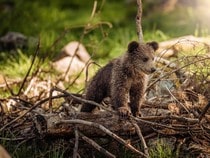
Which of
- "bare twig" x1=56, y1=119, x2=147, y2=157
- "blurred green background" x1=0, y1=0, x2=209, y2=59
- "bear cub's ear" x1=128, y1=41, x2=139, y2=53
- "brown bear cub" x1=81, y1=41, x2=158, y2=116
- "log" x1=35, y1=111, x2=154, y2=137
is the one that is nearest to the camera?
"bare twig" x1=56, y1=119, x2=147, y2=157

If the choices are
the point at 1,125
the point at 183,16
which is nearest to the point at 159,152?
the point at 1,125

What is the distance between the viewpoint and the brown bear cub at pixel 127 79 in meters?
5.38

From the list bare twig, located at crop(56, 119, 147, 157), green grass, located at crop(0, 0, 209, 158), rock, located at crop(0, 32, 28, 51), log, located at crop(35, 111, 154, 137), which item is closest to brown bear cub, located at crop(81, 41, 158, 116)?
log, located at crop(35, 111, 154, 137)

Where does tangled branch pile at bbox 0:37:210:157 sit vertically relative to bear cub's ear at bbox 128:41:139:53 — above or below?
below

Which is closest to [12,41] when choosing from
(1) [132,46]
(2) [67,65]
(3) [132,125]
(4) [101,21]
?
(4) [101,21]

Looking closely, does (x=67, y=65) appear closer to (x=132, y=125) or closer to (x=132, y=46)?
(x=132, y=46)

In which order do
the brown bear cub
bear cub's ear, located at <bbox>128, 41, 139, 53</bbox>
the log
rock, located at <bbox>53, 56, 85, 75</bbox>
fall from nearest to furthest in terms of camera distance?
the log < the brown bear cub < bear cub's ear, located at <bbox>128, 41, 139, 53</bbox> < rock, located at <bbox>53, 56, 85, 75</bbox>

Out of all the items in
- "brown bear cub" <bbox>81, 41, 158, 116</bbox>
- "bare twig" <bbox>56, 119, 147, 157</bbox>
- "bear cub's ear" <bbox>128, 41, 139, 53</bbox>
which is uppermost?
"bear cub's ear" <bbox>128, 41, 139, 53</bbox>

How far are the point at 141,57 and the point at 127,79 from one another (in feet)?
0.76

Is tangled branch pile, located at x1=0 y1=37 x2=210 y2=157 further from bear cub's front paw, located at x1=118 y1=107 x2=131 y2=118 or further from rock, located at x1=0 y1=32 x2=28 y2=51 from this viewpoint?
rock, located at x1=0 y1=32 x2=28 y2=51

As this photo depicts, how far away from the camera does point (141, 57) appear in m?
5.52

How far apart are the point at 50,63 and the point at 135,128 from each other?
361 centimetres

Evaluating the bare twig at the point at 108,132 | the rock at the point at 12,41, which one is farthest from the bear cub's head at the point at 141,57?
the rock at the point at 12,41

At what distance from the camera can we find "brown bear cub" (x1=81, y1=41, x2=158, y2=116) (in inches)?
212
